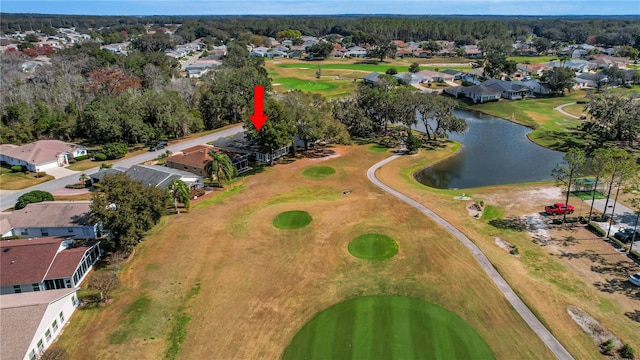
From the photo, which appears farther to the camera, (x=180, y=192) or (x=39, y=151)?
(x=39, y=151)

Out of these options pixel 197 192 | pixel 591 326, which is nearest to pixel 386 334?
pixel 591 326

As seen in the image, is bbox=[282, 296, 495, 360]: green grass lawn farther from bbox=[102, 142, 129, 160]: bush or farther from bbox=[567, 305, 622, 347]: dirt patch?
bbox=[102, 142, 129, 160]: bush

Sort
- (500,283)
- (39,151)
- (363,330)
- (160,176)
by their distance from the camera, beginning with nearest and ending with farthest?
(363,330), (500,283), (160,176), (39,151)

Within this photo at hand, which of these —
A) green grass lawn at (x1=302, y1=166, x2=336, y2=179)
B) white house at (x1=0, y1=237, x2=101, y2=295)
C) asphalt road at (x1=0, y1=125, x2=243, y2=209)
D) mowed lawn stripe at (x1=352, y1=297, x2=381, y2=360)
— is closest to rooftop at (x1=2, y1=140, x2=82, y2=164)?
asphalt road at (x1=0, y1=125, x2=243, y2=209)

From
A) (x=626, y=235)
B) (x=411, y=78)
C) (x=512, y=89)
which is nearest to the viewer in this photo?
(x=626, y=235)

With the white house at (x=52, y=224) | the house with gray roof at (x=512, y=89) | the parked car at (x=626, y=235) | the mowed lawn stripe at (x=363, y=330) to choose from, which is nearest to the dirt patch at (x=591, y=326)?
the parked car at (x=626, y=235)

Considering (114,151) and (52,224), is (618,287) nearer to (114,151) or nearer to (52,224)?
(52,224)

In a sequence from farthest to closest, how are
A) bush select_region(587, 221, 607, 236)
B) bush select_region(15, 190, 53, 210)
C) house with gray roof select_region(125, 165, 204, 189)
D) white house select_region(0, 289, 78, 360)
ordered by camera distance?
house with gray roof select_region(125, 165, 204, 189) < bush select_region(15, 190, 53, 210) < bush select_region(587, 221, 607, 236) < white house select_region(0, 289, 78, 360)
